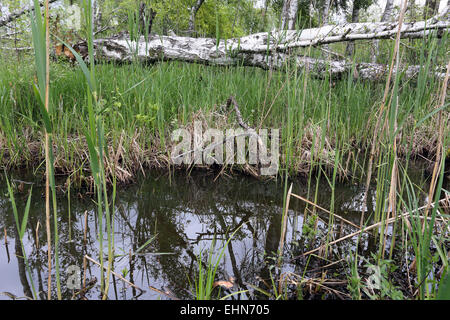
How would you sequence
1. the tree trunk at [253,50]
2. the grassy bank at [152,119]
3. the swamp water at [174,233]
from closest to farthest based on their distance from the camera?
the swamp water at [174,233]
the grassy bank at [152,119]
the tree trunk at [253,50]

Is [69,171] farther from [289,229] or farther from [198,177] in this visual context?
[289,229]

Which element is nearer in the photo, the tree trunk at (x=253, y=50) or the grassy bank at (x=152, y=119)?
the grassy bank at (x=152, y=119)

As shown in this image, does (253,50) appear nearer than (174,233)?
No

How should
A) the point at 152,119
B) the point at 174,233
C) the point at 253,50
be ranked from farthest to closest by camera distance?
the point at 253,50
the point at 152,119
the point at 174,233

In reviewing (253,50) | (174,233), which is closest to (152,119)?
(174,233)

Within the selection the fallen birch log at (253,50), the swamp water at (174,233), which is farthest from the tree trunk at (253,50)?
the swamp water at (174,233)

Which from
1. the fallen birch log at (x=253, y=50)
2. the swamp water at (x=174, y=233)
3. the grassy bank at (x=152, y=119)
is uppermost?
the fallen birch log at (x=253, y=50)

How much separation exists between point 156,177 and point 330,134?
1.70m

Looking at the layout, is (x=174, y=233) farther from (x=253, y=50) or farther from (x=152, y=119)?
(x=253, y=50)

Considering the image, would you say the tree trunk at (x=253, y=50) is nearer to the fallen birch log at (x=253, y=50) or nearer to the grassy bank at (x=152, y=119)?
the fallen birch log at (x=253, y=50)

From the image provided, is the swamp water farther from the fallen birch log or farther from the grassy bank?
the fallen birch log

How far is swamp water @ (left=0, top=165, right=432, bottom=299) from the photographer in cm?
125

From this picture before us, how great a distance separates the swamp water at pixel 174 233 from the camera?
1247 millimetres

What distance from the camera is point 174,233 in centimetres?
164
